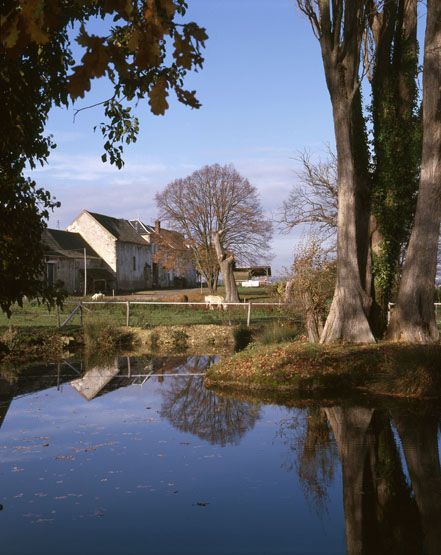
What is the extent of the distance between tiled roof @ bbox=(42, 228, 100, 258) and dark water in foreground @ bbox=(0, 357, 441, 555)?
42.9 metres

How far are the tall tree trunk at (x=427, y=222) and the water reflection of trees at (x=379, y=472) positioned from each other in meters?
5.26

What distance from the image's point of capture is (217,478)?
867 centimetres

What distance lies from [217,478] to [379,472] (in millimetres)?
2117

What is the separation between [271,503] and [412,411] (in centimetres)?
558

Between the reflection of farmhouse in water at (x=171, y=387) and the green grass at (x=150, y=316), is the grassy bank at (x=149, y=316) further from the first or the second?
the reflection of farmhouse in water at (x=171, y=387)

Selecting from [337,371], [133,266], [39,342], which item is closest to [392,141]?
[337,371]

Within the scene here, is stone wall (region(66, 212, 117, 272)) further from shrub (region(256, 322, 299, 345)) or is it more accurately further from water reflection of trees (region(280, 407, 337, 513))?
water reflection of trees (region(280, 407, 337, 513))

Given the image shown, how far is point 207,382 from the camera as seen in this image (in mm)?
Result: 16609

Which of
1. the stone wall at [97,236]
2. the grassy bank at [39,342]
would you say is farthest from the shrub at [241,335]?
the stone wall at [97,236]

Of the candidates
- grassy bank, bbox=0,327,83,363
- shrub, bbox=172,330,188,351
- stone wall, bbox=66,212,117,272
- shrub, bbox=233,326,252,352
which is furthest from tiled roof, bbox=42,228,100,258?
shrub, bbox=233,326,252,352

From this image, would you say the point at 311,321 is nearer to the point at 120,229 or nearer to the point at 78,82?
the point at 78,82

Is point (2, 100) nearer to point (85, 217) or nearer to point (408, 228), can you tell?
point (408, 228)

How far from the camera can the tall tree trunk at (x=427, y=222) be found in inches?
675

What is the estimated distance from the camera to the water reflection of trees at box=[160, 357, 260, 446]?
1145 centimetres
